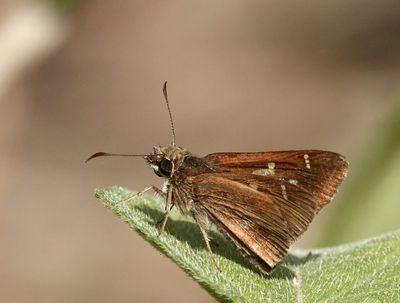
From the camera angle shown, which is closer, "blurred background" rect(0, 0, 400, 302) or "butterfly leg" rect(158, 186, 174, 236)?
"butterfly leg" rect(158, 186, 174, 236)

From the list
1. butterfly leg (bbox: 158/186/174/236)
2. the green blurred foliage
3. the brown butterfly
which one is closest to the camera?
butterfly leg (bbox: 158/186/174/236)

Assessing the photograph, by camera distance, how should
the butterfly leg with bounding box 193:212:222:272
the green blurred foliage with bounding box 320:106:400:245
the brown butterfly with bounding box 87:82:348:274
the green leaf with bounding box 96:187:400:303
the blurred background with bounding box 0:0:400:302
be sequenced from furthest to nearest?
the blurred background with bounding box 0:0:400:302 → the green blurred foliage with bounding box 320:106:400:245 → the brown butterfly with bounding box 87:82:348:274 → the butterfly leg with bounding box 193:212:222:272 → the green leaf with bounding box 96:187:400:303

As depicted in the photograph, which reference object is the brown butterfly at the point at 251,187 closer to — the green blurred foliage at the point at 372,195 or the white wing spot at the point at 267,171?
the white wing spot at the point at 267,171

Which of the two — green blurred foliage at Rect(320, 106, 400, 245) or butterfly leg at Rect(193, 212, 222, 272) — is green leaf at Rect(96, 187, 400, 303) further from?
green blurred foliage at Rect(320, 106, 400, 245)

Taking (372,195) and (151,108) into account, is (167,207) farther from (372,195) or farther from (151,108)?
(151,108)

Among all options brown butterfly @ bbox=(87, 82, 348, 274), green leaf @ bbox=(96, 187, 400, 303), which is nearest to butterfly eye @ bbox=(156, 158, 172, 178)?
brown butterfly @ bbox=(87, 82, 348, 274)

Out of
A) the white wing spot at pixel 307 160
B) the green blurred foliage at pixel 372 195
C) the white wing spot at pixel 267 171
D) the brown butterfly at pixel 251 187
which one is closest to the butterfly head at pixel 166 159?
the brown butterfly at pixel 251 187

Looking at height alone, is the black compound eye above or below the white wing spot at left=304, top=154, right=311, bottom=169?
above

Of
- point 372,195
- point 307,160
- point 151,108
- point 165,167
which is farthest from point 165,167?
point 151,108
